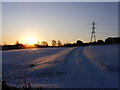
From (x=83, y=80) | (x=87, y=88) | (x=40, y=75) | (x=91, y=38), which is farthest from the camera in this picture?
(x=91, y=38)

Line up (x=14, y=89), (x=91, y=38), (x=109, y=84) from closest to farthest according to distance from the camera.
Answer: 1. (x=14, y=89)
2. (x=109, y=84)
3. (x=91, y=38)

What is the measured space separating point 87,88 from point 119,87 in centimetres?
90

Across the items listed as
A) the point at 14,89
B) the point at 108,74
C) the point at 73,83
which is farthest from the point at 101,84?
the point at 14,89

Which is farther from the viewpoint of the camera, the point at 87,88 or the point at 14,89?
the point at 87,88

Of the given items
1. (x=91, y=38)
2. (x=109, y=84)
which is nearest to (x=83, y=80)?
(x=109, y=84)

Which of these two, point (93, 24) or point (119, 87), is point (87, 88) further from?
point (93, 24)

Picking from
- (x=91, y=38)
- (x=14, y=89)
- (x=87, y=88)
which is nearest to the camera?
(x=14, y=89)

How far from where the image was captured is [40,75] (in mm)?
6227

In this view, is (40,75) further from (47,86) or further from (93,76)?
(93,76)

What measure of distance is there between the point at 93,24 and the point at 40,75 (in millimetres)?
42856

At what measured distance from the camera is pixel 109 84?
4676 millimetres

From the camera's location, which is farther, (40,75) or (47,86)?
(40,75)

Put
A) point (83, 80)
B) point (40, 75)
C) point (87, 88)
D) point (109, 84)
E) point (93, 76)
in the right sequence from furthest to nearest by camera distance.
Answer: point (40, 75)
point (93, 76)
point (83, 80)
point (109, 84)
point (87, 88)

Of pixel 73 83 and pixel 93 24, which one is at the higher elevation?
pixel 93 24
